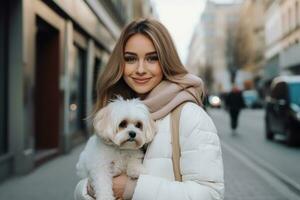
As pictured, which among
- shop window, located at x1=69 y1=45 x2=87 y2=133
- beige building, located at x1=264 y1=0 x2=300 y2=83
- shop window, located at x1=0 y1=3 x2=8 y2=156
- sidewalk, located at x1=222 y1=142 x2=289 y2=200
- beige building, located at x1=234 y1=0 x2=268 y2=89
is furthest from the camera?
beige building, located at x1=234 y1=0 x2=268 y2=89

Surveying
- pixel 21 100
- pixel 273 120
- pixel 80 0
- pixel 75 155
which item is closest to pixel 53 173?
pixel 21 100

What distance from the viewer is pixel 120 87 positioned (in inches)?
120

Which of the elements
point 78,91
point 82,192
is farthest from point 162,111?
point 78,91

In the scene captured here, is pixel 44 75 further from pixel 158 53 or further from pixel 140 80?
pixel 158 53

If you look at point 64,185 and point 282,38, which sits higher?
point 282,38

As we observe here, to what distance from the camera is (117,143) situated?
256 centimetres

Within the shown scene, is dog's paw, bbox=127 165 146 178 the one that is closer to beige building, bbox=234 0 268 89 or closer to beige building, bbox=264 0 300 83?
beige building, bbox=264 0 300 83

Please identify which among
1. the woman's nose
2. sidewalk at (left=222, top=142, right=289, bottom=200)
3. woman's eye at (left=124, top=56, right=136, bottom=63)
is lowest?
sidewalk at (left=222, top=142, right=289, bottom=200)

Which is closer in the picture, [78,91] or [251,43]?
[78,91]

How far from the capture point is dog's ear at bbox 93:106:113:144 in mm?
2546

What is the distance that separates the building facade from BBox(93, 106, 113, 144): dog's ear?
2581 millimetres

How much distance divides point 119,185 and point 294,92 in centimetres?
1511

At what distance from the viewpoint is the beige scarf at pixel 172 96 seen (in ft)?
8.85

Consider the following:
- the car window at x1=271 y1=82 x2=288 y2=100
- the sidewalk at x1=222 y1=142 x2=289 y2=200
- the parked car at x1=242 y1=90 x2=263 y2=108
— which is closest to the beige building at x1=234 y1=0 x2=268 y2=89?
the parked car at x1=242 y1=90 x2=263 y2=108
